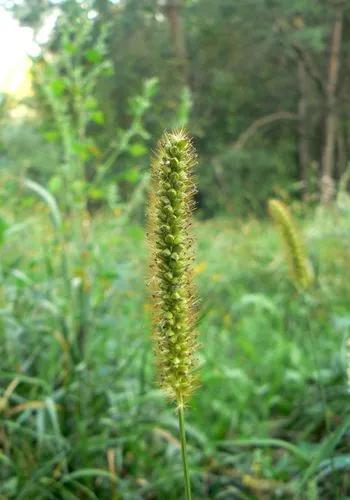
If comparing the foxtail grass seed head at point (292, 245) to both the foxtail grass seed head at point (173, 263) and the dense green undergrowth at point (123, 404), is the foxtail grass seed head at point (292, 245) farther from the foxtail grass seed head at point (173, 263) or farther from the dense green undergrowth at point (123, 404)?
the foxtail grass seed head at point (173, 263)

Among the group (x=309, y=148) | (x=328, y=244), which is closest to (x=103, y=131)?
(x=309, y=148)

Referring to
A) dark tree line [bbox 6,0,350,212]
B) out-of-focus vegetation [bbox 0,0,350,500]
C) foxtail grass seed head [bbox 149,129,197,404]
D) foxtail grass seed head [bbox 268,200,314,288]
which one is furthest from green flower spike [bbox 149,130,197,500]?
dark tree line [bbox 6,0,350,212]

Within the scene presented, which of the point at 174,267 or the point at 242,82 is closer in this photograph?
the point at 174,267

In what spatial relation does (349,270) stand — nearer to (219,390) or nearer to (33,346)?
(219,390)

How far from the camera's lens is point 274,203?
6.48 ft

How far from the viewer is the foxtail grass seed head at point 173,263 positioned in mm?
1006

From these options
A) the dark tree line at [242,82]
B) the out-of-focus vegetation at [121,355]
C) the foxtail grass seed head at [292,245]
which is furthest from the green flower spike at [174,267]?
the dark tree line at [242,82]

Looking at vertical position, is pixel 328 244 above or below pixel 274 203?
above

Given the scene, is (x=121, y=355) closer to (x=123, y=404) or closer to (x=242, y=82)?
(x=123, y=404)

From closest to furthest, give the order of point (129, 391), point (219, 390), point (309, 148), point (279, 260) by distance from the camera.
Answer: point (129, 391), point (219, 390), point (279, 260), point (309, 148)

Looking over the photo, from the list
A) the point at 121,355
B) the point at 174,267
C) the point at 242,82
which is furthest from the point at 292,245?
the point at 242,82

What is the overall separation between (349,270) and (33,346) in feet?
9.64

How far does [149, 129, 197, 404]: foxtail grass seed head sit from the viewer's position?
1.01m

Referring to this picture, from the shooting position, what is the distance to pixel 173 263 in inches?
40.3
